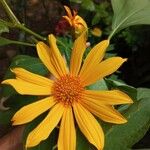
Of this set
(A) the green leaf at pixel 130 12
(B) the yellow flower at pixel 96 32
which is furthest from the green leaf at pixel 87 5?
(A) the green leaf at pixel 130 12

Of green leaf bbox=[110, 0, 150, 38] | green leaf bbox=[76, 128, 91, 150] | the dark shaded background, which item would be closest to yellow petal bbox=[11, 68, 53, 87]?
green leaf bbox=[76, 128, 91, 150]

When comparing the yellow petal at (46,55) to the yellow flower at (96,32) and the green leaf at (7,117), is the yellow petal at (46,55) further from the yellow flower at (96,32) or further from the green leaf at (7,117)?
the yellow flower at (96,32)

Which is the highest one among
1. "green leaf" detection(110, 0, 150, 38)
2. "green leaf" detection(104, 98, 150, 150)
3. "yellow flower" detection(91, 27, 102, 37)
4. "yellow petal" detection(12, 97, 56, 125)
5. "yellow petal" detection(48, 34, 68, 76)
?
"yellow flower" detection(91, 27, 102, 37)

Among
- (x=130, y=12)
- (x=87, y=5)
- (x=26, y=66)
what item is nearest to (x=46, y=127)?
(x=26, y=66)

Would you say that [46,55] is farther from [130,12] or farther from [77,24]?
[130,12]

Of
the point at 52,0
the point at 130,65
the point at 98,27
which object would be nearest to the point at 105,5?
the point at 98,27

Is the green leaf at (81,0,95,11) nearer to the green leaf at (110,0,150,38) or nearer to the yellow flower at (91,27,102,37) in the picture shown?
the yellow flower at (91,27,102,37)
